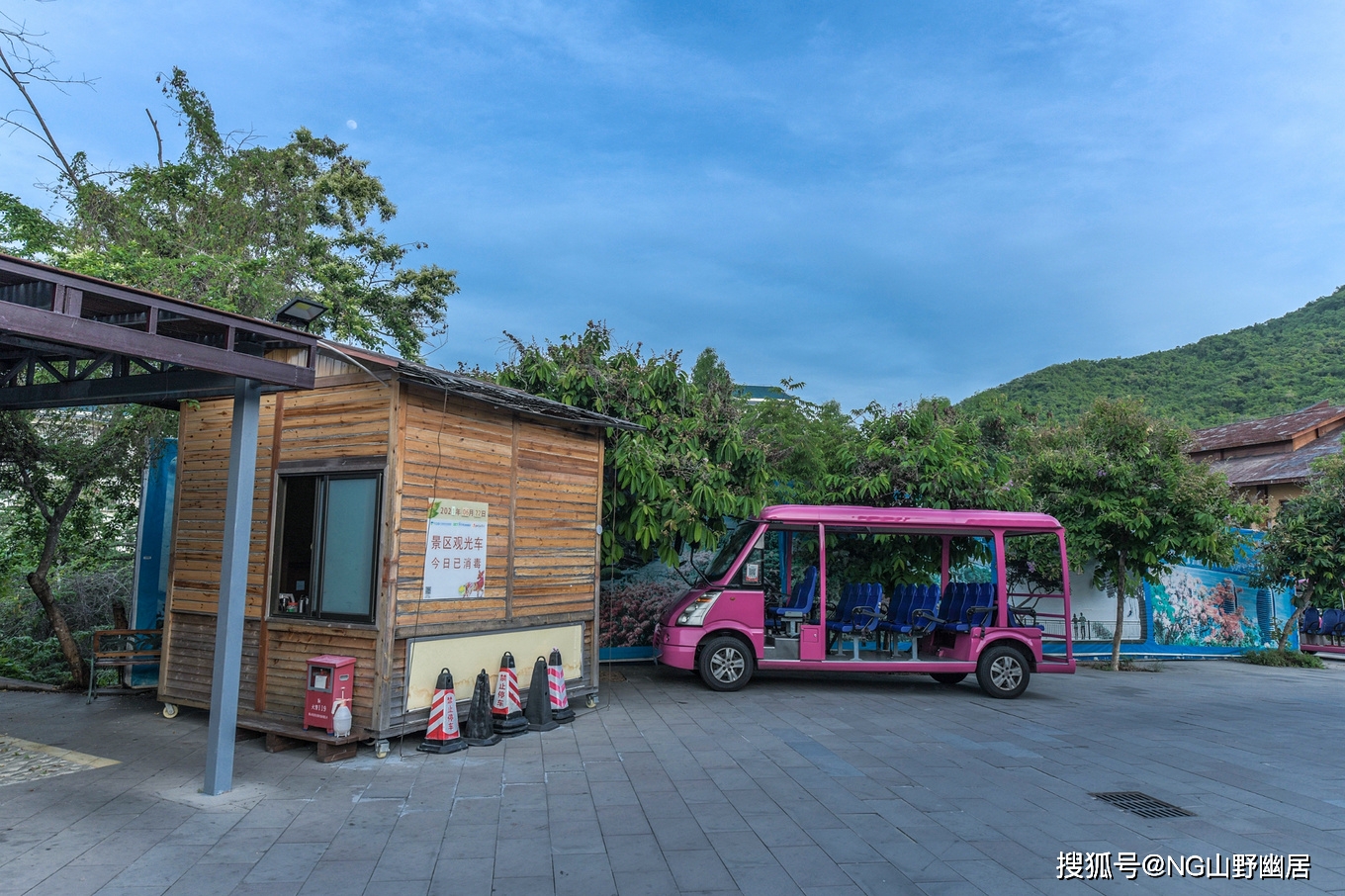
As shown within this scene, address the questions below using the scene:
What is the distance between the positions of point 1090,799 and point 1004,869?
6.19ft

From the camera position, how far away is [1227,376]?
1529 inches

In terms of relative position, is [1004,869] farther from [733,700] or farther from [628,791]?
[733,700]

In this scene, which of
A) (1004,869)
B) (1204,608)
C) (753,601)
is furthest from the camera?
(1204,608)

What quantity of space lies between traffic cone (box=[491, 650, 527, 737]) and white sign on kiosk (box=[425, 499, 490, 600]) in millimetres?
765

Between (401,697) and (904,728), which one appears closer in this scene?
(401,697)

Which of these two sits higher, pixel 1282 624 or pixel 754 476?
pixel 754 476

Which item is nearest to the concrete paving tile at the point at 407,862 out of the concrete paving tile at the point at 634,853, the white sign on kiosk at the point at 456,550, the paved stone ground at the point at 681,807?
the paved stone ground at the point at 681,807

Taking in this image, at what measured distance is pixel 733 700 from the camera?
981 centimetres

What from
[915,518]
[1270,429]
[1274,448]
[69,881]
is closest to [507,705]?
[69,881]

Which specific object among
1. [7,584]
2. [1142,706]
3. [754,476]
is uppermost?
[754,476]

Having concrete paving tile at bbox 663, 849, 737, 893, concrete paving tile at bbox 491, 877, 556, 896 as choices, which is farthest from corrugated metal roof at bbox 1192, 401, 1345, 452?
concrete paving tile at bbox 491, 877, 556, 896

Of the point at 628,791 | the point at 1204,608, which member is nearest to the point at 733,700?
the point at 628,791

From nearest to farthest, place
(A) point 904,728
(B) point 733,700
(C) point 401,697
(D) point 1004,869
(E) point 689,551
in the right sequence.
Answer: (D) point 1004,869
(C) point 401,697
(A) point 904,728
(B) point 733,700
(E) point 689,551

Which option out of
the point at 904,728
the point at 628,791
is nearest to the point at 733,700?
the point at 904,728
